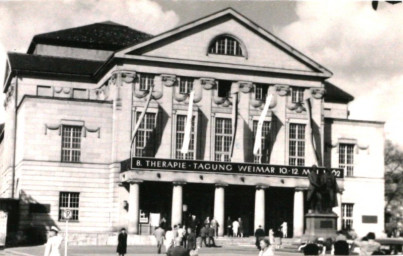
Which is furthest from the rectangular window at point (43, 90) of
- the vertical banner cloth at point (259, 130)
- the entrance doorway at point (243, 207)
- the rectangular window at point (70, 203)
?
the vertical banner cloth at point (259, 130)

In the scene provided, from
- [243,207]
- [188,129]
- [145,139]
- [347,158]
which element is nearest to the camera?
[188,129]

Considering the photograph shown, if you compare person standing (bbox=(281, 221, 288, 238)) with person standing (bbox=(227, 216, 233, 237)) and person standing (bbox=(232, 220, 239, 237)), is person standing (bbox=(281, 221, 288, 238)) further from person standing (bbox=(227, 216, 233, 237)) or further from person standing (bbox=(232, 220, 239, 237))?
person standing (bbox=(227, 216, 233, 237))

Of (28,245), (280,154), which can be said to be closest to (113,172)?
(28,245)

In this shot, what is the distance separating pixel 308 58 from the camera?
6338 centimetres

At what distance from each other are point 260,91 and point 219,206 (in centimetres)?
1076

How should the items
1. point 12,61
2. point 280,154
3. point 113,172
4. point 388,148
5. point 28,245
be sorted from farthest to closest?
point 388,148, point 12,61, point 280,154, point 113,172, point 28,245

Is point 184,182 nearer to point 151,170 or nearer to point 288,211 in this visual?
point 151,170

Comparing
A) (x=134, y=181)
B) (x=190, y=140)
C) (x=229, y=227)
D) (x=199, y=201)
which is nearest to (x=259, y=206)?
(x=229, y=227)

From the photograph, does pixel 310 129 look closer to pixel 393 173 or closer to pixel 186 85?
pixel 186 85

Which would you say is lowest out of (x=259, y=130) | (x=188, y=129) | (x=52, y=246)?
(x=52, y=246)

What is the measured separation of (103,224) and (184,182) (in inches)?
277

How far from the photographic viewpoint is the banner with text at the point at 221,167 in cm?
5456

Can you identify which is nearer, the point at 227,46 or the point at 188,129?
the point at 188,129

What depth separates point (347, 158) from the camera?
65438mm
